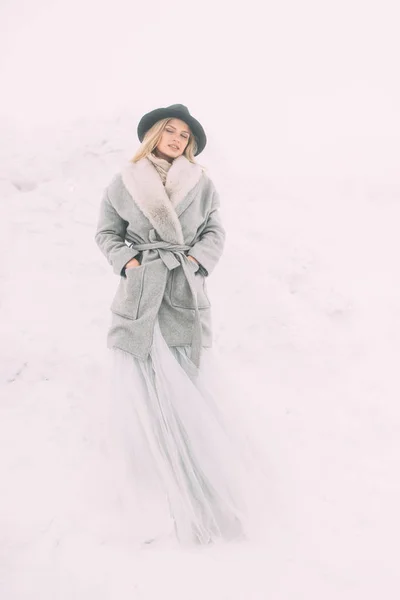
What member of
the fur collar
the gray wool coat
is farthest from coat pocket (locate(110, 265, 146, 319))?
the fur collar

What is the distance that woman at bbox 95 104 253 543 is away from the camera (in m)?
2.44

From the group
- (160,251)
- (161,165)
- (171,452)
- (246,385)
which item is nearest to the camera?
(171,452)

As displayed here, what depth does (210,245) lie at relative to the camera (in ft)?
8.82

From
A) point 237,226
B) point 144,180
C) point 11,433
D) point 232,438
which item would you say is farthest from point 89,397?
point 237,226

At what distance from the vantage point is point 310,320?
4.47m

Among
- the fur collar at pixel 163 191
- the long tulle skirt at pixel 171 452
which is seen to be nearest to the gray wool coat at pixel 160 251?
the fur collar at pixel 163 191

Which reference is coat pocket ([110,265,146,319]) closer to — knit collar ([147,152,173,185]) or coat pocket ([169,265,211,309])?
coat pocket ([169,265,211,309])

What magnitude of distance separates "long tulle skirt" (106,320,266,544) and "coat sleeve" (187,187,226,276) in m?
0.48

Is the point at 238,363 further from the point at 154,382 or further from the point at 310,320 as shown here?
the point at 154,382

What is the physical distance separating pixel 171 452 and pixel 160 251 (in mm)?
1116

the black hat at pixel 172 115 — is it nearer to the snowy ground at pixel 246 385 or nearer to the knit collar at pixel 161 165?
the knit collar at pixel 161 165

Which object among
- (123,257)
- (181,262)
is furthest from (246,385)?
(123,257)

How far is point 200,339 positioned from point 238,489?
33.8 inches

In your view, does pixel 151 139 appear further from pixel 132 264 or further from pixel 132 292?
pixel 132 292
